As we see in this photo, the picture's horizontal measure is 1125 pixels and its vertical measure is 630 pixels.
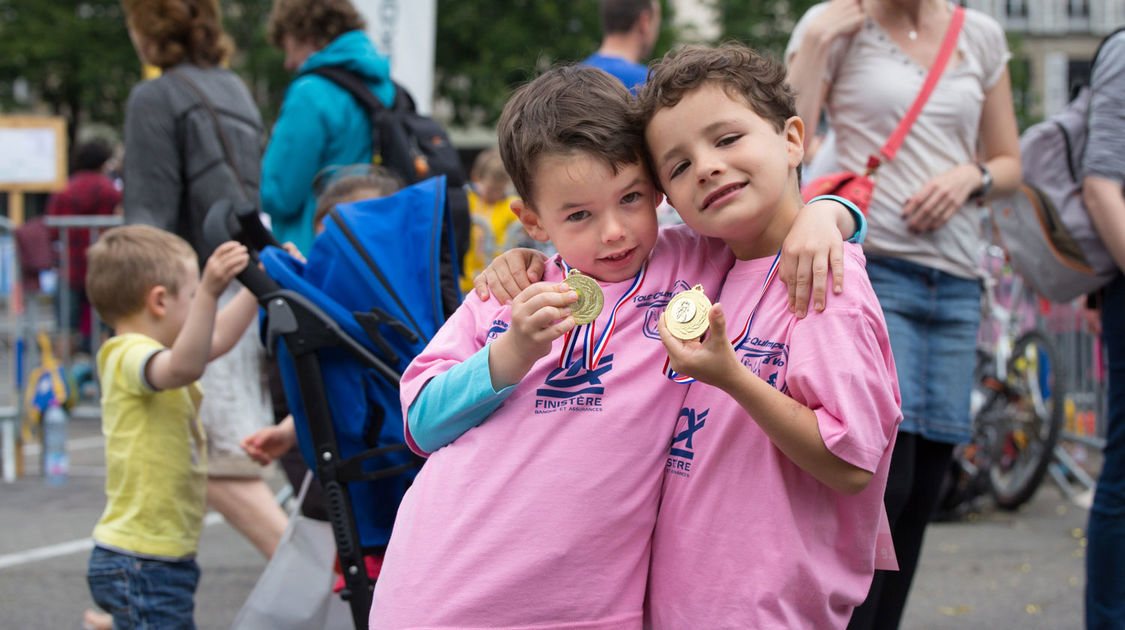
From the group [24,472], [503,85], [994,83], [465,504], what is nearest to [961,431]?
[994,83]

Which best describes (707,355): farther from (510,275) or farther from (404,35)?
(404,35)

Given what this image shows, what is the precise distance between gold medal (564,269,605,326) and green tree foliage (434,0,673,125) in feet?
93.2

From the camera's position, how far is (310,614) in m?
2.94

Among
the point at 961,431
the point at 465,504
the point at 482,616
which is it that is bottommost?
the point at 961,431

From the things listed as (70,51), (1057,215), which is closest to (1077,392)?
(1057,215)

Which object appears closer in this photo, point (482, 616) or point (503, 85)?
point (482, 616)

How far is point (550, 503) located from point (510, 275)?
1.54 ft

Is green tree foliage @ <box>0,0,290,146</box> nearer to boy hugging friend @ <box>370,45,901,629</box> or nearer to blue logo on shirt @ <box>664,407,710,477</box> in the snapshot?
boy hugging friend @ <box>370,45,901,629</box>

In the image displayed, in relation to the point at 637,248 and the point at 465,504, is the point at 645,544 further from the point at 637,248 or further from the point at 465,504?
the point at 637,248

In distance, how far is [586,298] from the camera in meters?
1.94

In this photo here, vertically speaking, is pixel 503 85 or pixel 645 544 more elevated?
pixel 645 544

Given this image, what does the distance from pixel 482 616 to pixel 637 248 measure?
680 millimetres

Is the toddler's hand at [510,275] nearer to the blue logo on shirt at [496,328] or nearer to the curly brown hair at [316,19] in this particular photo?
the blue logo on shirt at [496,328]

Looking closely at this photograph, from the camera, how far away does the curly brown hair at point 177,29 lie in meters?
4.36
